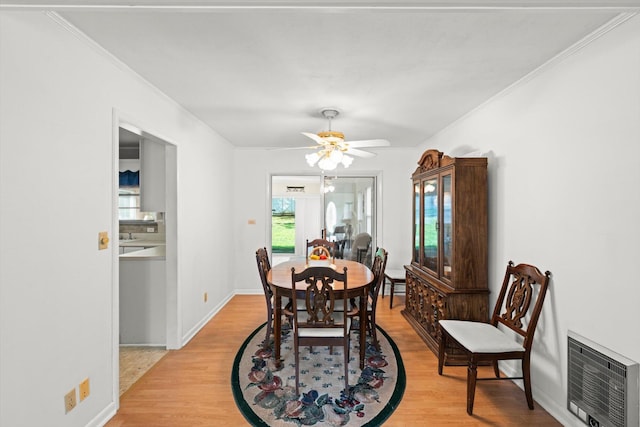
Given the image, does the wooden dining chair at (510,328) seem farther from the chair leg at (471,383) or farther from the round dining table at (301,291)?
the round dining table at (301,291)

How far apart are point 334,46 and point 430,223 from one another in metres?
2.31

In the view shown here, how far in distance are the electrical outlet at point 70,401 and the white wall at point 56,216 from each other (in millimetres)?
33

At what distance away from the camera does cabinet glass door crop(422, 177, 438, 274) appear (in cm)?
351

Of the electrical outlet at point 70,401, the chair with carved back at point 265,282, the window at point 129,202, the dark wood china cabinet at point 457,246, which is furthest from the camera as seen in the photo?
the window at point 129,202

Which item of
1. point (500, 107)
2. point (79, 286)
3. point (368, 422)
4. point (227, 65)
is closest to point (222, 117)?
point (227, 65)

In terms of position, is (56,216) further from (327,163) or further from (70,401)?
(327,163)

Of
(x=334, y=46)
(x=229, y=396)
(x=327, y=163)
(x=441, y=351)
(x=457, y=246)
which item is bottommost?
(x=229, y=396)

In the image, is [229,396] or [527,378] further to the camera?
[229,396]

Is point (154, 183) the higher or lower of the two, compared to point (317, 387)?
higher

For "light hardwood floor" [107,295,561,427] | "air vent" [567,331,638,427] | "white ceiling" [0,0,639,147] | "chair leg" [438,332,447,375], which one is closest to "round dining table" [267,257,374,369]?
"light hardwood floor" [107,295,561,427]

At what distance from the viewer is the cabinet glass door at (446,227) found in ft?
10.3

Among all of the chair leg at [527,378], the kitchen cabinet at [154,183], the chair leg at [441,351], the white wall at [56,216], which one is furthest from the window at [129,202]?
the chair leg at [527,378]

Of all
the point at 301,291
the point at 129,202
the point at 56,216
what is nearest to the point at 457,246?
the point at 301,291

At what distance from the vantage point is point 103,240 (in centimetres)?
216
